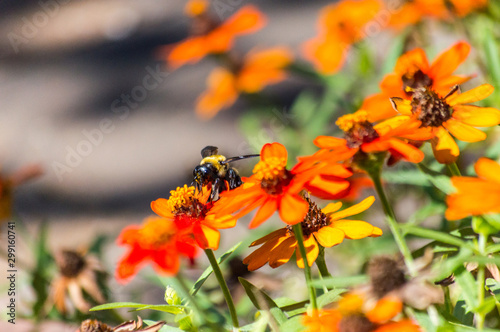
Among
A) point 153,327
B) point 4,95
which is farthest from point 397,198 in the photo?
point 4,95

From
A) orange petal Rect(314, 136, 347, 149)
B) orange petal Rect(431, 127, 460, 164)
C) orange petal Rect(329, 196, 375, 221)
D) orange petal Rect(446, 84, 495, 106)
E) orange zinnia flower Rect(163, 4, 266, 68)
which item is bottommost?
orange petal Rect(329, 196, 375, 221)

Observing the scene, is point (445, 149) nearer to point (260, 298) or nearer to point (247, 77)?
point (260, 298)

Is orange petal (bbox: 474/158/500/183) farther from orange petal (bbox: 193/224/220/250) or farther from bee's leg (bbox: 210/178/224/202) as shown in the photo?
bee's leg (bbox: 210/178/224/202)

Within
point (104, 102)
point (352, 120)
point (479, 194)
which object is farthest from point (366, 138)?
point (104, 102)

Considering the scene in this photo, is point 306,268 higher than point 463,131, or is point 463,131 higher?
point 463,131

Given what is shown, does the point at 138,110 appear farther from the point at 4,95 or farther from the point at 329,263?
the point at 329,263

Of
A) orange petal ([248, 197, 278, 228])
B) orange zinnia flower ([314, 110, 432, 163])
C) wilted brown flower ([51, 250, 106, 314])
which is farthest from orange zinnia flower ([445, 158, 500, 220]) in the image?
wilted brown flower ([51, 250, 106, 314])
